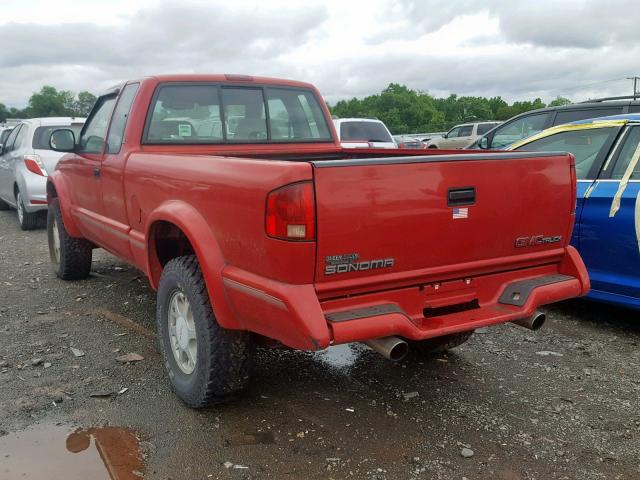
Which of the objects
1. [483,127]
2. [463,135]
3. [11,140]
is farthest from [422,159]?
[463,135]

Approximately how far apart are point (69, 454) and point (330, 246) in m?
1.71

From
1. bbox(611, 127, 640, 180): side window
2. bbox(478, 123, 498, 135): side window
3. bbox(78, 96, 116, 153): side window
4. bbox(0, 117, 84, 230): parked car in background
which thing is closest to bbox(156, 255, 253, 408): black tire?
bbox(78, 96, 116, 153): side window

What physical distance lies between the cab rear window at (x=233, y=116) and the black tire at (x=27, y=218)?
6242 mm

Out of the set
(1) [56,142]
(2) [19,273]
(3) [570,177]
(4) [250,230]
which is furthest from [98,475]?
(2) [19,273]

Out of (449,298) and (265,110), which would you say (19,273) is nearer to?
(265,110)

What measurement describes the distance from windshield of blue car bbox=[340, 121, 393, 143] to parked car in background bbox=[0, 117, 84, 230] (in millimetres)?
6273

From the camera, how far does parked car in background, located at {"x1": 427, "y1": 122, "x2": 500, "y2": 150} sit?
22.1 m

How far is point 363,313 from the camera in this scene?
280cm

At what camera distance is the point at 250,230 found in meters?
2.82

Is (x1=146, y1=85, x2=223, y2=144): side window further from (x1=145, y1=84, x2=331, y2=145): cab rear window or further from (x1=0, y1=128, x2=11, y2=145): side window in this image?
(x1=0, y1=128, x2=11, y2=145): side window

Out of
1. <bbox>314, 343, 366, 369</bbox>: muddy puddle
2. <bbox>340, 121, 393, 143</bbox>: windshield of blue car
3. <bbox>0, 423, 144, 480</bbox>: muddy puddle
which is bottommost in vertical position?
<bbox>314, 343, 366, 369</bbox>: muddy puddle

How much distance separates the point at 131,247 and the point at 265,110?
61.1 inches

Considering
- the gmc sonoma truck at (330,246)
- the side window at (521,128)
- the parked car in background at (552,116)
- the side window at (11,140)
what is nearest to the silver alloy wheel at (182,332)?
the gmc sonoma truck at (330,246)

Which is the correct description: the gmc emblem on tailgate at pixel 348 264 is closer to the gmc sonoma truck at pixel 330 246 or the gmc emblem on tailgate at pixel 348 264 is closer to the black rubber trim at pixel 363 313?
the gmc sonoma truck at pixel 330 246
